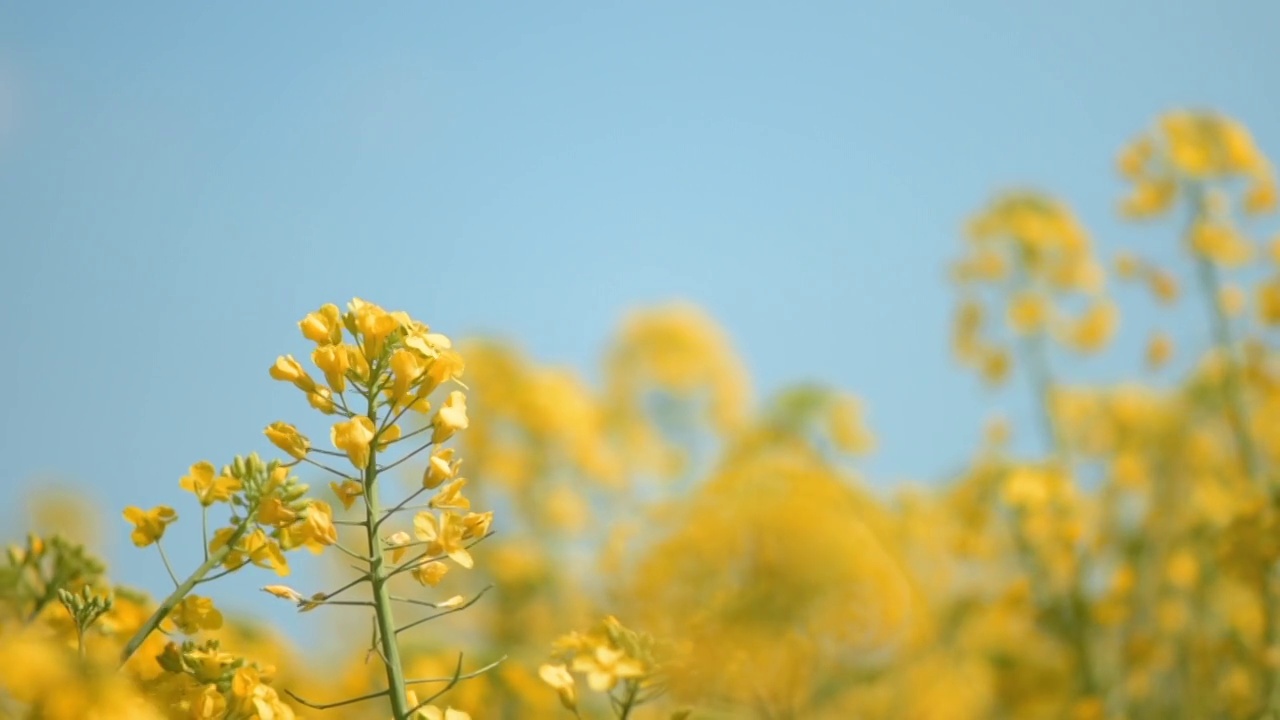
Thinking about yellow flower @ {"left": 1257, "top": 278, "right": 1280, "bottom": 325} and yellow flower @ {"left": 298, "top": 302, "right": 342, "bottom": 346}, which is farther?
yellow flower @ {"left": 1257, "top": 278, "right": 1280, "bottom": 325}

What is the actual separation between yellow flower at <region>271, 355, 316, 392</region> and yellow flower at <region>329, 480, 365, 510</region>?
0.10 meters

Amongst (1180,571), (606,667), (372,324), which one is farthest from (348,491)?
(1180,571)

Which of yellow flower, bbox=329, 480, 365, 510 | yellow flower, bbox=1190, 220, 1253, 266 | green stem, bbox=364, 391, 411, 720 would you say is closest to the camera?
green stem, bbox=364, 391, 411, 720

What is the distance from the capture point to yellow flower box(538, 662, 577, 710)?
104 cm

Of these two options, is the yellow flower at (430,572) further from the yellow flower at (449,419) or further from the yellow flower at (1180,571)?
the yellow flower at (1180,571)

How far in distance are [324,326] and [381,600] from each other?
0.27 metres

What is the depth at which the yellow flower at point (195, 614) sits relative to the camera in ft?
3.70

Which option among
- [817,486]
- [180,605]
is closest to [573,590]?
[817,486]

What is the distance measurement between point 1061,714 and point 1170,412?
2.55 metres

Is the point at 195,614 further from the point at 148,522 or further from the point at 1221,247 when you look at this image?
the point at 1221,247

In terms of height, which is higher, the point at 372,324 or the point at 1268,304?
the point at 1268,304

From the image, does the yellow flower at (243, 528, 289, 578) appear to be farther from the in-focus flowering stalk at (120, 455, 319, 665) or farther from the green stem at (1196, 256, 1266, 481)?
the green stem at (1196, 256, 1266, 481)

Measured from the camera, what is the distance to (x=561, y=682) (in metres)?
1.05

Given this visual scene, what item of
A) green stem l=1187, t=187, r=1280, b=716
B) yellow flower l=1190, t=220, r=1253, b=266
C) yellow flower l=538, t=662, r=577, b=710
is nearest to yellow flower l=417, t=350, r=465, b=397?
yellow flower l=538, t=662, r=577, b=710
